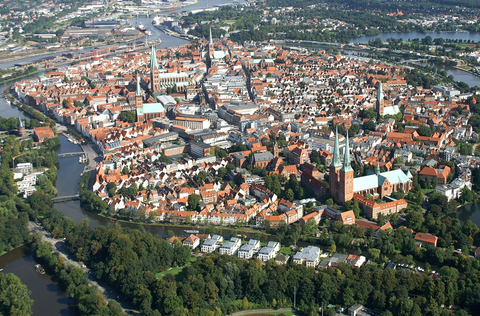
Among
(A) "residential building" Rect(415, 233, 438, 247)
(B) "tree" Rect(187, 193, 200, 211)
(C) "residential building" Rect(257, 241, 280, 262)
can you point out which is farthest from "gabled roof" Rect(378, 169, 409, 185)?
(B) "tree" Rect(187, 193, 200, 211)

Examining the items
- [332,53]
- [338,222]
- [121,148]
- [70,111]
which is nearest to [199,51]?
[332,53]

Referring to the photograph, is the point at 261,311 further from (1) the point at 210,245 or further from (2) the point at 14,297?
(2) the point at 14,297

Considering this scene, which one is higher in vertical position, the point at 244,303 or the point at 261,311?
the point at 244,303

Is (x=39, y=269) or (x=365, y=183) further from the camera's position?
(x=365, y=183)

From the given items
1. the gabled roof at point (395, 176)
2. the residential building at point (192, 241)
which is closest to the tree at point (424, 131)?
the gabled roof at point (395, 176)

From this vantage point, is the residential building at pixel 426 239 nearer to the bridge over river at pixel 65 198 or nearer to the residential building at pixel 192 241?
the residential building at pixel 192 241

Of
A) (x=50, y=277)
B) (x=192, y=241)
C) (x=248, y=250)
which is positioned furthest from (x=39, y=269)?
(x=248, y=250)
